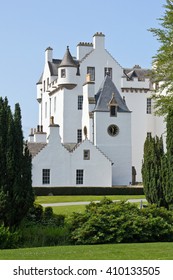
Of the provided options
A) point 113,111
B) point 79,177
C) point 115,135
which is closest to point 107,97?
point 113,111

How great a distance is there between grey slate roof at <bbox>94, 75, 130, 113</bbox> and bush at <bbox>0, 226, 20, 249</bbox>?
38941 mm

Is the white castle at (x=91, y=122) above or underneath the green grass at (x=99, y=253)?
above

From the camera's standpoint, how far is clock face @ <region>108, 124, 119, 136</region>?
5406 cm

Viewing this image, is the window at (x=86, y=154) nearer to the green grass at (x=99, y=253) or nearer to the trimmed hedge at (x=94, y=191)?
the trimmed hedge at (x=94, y=191)

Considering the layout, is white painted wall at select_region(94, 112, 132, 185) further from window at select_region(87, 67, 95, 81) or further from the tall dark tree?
the tall dark tree

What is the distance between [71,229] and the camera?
53.9 feet

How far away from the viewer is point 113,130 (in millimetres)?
54156

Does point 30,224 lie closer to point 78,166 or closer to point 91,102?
point 78,166

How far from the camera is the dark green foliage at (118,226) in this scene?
15.6m

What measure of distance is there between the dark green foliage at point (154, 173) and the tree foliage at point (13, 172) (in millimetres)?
7747

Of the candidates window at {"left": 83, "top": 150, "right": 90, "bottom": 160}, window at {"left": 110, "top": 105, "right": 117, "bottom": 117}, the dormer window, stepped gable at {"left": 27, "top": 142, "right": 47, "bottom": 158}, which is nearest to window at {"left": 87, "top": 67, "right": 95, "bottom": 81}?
the dormer window

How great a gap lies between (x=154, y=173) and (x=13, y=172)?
8.75m

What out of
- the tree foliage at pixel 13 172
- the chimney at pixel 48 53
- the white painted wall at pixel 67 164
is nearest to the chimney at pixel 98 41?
the chimney at pixel 48 53

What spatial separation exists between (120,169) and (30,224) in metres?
36.2
